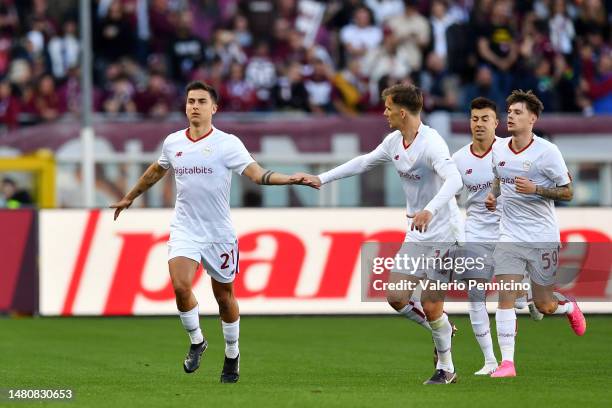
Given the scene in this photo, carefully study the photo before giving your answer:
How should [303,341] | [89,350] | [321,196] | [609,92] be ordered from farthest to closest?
1. [609,92]
2. [321,196]
3. [303,341]
4. [89,350]

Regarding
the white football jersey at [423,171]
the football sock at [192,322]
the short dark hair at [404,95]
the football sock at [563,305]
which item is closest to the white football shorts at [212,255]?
the football sock at [192,322]

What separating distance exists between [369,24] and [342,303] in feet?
22.1

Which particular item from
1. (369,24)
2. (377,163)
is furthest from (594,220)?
(377,163)

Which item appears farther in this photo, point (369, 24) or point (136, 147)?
point (369, 24)

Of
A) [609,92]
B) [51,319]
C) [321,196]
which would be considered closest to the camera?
[51,319]

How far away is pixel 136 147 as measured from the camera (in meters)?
22.5

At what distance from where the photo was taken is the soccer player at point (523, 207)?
12.4 metres

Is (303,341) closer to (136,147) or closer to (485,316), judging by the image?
(485,316)

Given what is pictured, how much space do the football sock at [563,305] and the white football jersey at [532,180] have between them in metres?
0.86

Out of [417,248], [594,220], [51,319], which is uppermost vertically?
[417,248]

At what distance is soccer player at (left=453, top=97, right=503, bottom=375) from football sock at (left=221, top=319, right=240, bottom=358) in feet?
6.67

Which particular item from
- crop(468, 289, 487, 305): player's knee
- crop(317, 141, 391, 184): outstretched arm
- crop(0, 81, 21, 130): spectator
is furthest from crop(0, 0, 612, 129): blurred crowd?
crop(317, 141, 391, 184): outstretched arm

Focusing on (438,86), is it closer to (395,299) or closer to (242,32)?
(242,32)

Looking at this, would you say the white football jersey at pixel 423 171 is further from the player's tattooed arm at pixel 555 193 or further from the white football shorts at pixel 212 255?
the white football shorts at pixel 212 255
